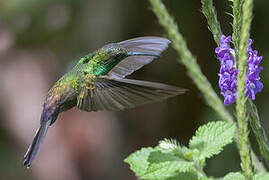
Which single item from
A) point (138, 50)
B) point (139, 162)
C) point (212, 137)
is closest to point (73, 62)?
point (138, 50)

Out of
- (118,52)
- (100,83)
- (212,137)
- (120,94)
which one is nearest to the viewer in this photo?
(212,137)

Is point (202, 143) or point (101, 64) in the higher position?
point (101, 64)

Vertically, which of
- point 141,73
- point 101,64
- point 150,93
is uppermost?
point 141,73

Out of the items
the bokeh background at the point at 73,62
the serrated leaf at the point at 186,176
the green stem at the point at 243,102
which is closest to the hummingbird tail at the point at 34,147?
the serrated leaf at the point at 186,176

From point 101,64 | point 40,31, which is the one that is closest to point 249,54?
point 101,64

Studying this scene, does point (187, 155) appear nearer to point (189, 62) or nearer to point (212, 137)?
point (212, 137)

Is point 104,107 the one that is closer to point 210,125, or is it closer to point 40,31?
point 210,125
